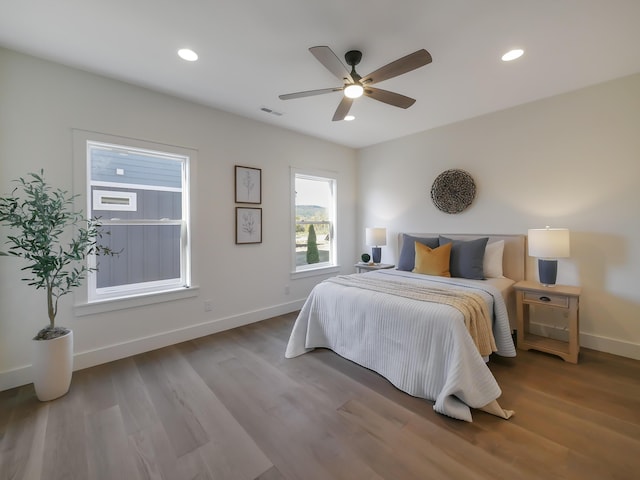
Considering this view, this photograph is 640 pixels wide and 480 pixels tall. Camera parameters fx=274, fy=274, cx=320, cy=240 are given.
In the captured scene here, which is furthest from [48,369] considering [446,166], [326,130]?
[446,166]

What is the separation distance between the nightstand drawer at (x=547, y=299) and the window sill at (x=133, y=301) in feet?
11.8

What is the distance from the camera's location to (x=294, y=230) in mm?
4164

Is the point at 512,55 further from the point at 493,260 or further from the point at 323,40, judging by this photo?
the point at 493,260

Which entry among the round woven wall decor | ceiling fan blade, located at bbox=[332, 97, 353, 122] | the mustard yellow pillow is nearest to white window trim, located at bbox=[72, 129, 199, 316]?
ceiling fan blade, located at bbox=[332, 97, 353, 122]

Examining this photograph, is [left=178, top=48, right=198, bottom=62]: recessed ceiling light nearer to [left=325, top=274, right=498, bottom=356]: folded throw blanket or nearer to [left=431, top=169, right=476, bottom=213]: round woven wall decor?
[left=325, top=274, right=498, bottom=356]: folded throw blanket

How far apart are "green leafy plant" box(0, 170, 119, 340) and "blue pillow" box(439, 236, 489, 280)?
358 centimetres

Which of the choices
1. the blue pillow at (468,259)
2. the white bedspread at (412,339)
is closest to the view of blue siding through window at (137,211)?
the white bedspread at (412,339)

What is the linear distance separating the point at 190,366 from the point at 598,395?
334 centimetres

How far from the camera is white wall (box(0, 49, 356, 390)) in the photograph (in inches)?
88.0

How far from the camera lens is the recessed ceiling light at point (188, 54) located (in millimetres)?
2207

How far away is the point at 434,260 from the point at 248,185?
2529 mm

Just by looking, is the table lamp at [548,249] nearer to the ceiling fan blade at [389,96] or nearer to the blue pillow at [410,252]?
the blue pillow at [410,252]

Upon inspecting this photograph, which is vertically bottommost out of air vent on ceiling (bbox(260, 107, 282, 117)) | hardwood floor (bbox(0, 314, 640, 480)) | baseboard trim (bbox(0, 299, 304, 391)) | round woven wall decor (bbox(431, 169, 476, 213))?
hardwood floor (bbox(0, 314, 640, 480))

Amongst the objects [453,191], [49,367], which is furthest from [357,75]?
[49,367]
